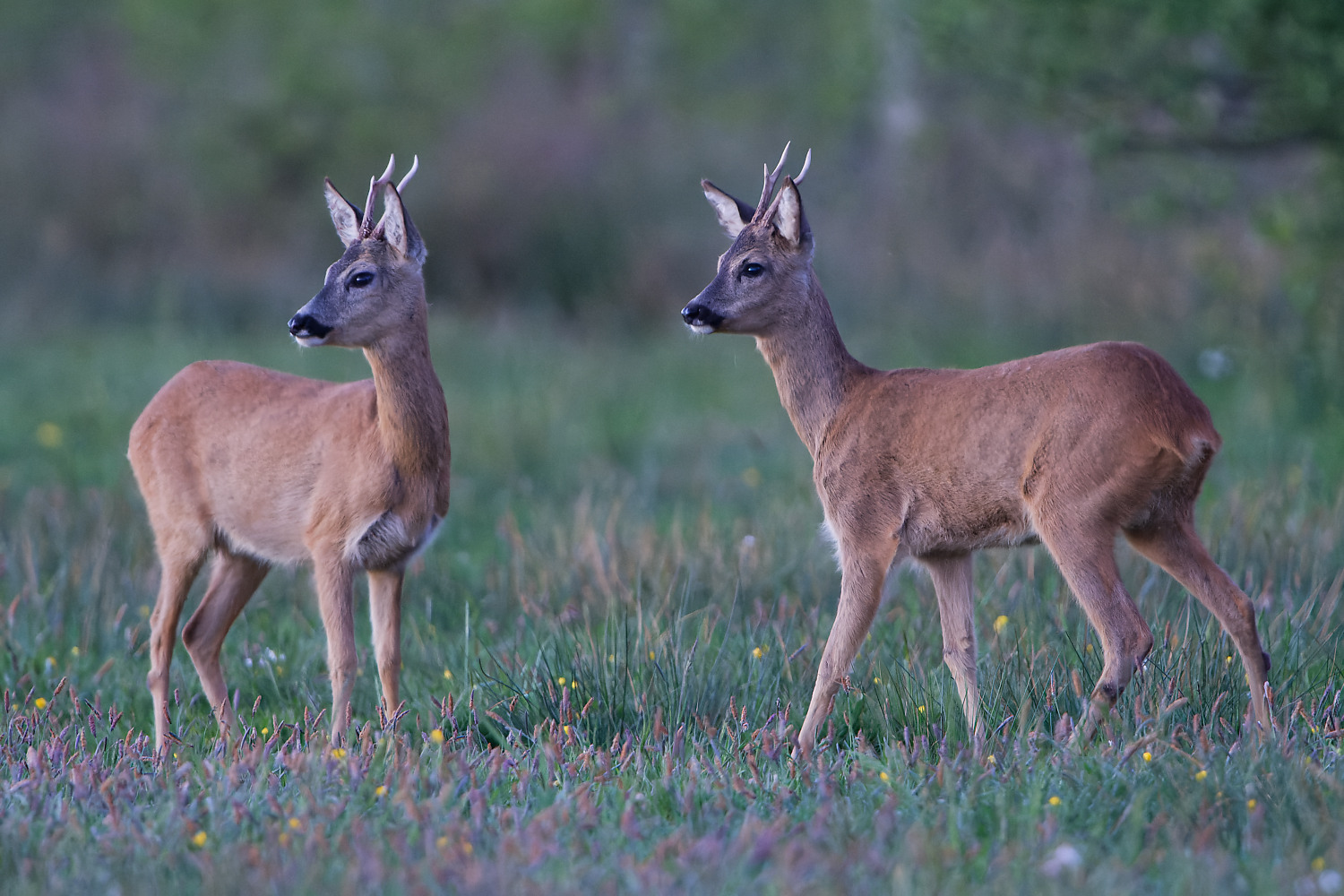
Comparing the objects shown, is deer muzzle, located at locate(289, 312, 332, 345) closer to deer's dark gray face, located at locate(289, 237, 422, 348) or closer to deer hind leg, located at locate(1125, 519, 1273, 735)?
deer's dark gray face, located at locate(289, 237, 422, 348)

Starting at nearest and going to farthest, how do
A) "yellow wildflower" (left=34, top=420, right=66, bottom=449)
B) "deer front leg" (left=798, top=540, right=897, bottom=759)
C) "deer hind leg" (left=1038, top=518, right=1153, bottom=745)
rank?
"deer hind leg" (left=1038, top=518, right=1153, bottom=745), "deer front leg" (left=798, top=540, right=897, bottom=759), "yellow wildflower" (left=34, top=420, right=66, bottom=449)

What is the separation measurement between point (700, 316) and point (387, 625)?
167 cm

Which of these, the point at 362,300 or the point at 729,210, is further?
the point at 729,210

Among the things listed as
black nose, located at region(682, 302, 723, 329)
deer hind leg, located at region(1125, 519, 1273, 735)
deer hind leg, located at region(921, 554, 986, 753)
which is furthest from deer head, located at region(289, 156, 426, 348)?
deer hind leg, located at region(1125, 519, 1273, 735)

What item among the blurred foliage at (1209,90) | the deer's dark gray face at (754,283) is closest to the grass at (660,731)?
the deer's dark gray face at (754,283)

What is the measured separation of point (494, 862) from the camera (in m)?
3.70

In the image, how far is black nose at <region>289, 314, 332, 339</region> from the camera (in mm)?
5336

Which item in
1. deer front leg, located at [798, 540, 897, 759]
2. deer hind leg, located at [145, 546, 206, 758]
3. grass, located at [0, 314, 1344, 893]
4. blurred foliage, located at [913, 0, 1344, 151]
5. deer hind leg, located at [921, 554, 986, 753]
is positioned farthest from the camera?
blurred foliage, located at [913, 0, 1344, 151]

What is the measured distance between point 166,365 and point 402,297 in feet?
30.7


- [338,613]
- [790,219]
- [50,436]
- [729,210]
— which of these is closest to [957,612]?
[790,219]

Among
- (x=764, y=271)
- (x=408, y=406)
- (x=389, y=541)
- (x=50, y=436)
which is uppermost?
(x=764, y=271)

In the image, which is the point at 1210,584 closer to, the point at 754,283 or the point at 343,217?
the point at 754,283

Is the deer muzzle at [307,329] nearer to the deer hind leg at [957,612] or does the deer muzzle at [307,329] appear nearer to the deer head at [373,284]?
the deer head at [373,284]

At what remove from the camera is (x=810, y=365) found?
5.69 m
